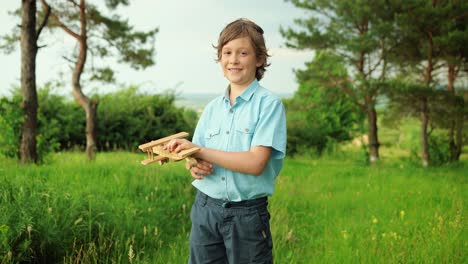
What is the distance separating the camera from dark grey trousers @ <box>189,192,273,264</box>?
7.37 ft

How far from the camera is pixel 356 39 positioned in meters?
11.7

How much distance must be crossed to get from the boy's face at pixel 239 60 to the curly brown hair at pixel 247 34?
0.03 metres

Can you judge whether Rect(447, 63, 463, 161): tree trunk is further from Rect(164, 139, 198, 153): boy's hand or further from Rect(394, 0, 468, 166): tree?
Rect(164, 139, 198, 153): boy's hand

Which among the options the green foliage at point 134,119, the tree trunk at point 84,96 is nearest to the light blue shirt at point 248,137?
the tree trunk at point 84,96

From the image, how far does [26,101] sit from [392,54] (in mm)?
9543

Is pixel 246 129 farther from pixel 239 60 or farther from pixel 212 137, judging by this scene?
pixel 239 60

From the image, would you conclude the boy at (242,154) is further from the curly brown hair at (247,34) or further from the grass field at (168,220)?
the grass field at (168,220)

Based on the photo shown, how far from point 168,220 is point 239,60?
9.63 feet

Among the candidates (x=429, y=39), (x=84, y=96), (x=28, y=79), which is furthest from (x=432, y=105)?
(x=28, y=79)

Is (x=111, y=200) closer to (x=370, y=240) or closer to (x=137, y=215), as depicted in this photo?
(x=137, y=215)

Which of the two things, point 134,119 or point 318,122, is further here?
point 318,122

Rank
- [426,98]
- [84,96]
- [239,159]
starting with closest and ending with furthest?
[239,159] → [84,96] → [426,98]

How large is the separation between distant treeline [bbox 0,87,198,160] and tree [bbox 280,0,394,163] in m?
5.92

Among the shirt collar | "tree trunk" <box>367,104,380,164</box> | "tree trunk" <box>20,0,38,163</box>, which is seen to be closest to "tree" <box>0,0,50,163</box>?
"tree trunk" <box>20,0,38,163</box>
